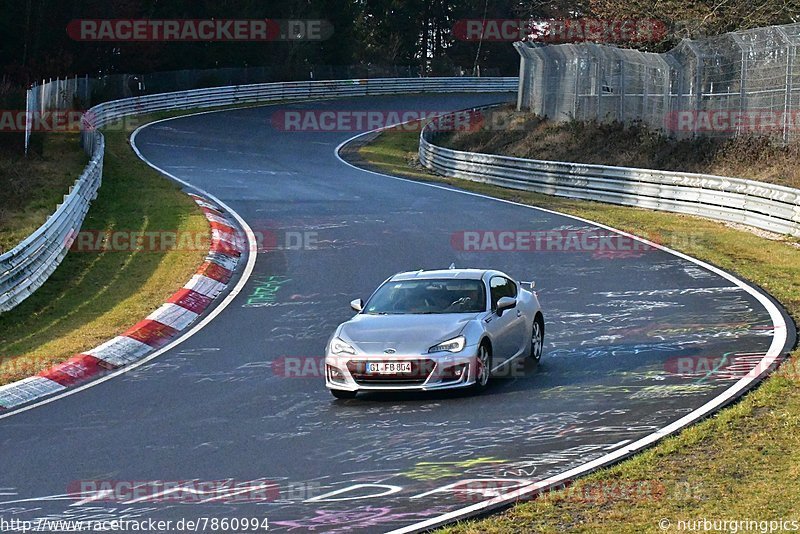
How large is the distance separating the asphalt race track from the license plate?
36cm

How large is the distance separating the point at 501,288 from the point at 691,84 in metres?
20.0

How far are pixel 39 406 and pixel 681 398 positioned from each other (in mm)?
6938

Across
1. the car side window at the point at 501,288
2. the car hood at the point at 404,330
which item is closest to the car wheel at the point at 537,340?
the car side window at the point at 501,288

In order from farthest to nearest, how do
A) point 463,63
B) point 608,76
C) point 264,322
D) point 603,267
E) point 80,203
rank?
1. point 463,63
2. point 608,76
3. point 80,203
4. point 603,267
5. point 264,322

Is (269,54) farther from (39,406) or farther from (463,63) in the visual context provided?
(39,406)

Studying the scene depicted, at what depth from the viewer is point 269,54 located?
3342 inches

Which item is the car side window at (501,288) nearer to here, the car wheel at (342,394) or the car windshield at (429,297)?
the car windshield at (429,297)

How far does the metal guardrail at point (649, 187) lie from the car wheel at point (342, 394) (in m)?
13.4

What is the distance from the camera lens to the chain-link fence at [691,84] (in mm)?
29125

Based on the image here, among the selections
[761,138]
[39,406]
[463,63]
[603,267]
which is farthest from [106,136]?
[463,63]

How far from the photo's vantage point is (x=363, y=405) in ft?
42.2
